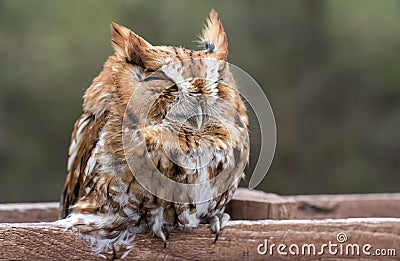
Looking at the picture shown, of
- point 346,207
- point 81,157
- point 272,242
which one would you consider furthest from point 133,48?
point 346,207

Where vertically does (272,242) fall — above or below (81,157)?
below

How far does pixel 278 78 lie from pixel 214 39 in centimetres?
331

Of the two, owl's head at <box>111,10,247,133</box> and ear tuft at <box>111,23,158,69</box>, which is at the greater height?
ear tuft at <box>111,23,158,69</box>

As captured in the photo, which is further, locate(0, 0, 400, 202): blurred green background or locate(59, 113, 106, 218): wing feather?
locate(0, 0, 400, 202): blurred green background

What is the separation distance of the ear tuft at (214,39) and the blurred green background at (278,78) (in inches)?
124

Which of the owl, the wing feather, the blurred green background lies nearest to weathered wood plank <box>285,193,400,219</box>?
the owl

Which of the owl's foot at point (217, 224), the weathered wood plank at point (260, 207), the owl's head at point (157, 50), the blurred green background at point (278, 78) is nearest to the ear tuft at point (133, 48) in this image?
the owl's head at point (157, 50)

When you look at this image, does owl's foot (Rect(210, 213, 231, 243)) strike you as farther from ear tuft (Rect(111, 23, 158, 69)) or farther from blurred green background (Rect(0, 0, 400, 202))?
blurred green background (Rect(0, 0, 400, 202))

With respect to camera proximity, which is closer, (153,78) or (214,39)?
(153,78)

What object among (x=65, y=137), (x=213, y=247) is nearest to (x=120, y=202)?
(x=213, y=247)

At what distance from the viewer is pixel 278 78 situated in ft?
17.6

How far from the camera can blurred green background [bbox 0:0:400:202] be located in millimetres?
5336

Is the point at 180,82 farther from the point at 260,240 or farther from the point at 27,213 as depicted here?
the point at 27,213

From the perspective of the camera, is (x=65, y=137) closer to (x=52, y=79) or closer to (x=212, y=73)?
(x=52, y=79)
